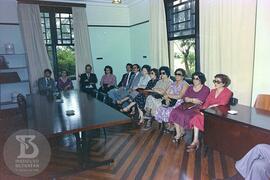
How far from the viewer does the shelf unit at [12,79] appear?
5.62m

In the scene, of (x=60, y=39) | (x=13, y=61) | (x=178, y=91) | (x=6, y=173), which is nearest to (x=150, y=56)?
(x=178, y=91)

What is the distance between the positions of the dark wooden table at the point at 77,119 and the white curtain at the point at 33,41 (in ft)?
8.03

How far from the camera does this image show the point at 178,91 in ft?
12.9

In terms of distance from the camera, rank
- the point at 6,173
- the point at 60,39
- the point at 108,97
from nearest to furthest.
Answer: the point at 6,173 < the point at 108,97 < the point at 60,39

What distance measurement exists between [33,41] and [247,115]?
5.19 m

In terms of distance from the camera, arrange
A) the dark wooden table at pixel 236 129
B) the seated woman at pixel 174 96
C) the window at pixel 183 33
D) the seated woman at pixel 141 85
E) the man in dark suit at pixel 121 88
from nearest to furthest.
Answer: the dark wooden table at pixel 236 129
the seated woman at pixel 174 96
the window at pixel 183 33
the seated woman at pixel 141 85
the man in dark suit at pixel 121 88

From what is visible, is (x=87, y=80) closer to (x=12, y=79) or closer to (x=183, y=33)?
(x=12, y=79)

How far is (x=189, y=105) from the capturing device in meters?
3.40

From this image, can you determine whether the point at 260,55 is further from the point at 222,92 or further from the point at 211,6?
the point at 211,6

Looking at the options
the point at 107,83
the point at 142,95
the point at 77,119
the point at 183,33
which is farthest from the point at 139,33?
the point at 77,119

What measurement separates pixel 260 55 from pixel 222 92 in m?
0.76

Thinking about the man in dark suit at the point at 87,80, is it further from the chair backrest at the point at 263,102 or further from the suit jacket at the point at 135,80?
the chair backrest at the point at 263,102

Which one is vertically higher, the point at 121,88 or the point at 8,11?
the point at 8,11

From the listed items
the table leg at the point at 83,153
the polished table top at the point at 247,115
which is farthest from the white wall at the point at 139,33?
the table leg at the point at 83,153
